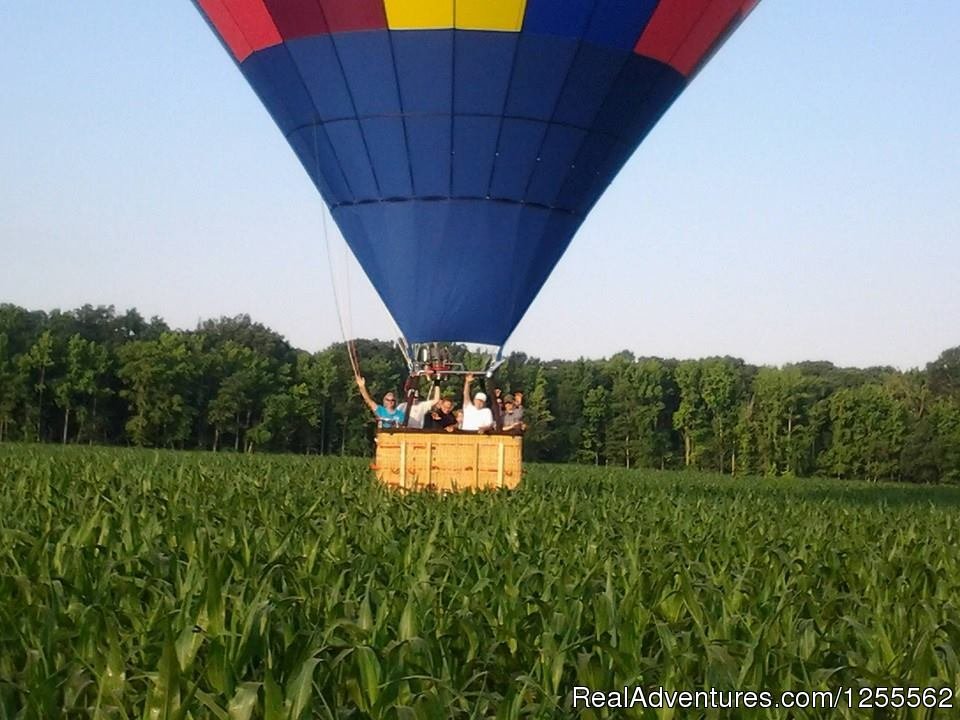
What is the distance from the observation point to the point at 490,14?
1594 centimetres

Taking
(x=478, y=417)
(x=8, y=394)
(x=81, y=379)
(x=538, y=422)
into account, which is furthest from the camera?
(x=538, y=422)

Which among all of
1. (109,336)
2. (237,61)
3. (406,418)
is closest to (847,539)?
(406,418)

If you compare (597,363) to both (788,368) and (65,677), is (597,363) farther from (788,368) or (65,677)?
(65,677)

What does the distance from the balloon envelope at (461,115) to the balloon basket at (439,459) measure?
198 centimetres

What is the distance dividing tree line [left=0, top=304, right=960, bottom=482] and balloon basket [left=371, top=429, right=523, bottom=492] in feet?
197

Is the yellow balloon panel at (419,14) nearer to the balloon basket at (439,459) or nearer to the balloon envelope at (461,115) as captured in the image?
the balloon envelope at (461,115)

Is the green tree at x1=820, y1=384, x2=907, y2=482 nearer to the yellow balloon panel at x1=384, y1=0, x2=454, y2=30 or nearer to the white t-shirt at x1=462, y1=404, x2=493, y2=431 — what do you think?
the white t-shirt at x1=462, y1=404, x2=493, y2=431

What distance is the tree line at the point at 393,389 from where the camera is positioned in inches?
2982

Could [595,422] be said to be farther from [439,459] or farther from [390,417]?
[439,459]

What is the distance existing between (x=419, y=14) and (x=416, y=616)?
11.9m

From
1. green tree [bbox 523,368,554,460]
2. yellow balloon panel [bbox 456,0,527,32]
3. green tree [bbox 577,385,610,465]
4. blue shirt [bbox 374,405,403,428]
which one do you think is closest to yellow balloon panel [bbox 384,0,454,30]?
yellow balloon panel [bbox 456,0,527,32]

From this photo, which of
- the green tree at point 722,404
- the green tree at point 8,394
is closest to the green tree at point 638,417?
the green tree at point 722,404

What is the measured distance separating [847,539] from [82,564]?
727 cm

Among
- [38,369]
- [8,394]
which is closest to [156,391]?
[38,369]
